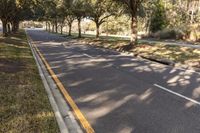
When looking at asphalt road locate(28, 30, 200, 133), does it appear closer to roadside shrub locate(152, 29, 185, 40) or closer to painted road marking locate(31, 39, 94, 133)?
painted road marking locate(31, 39, 94, 133)

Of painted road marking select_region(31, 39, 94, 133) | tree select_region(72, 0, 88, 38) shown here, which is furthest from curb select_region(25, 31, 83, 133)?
tree select_region(72, 0, 88, 38)

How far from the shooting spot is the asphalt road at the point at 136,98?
6254 mm

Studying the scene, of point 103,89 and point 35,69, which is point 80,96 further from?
point 35,69

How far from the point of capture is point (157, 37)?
44438mm

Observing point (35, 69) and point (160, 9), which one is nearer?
point (35, 69)

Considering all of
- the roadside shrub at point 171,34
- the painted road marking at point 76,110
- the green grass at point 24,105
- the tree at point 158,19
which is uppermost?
the tree at point 158,19

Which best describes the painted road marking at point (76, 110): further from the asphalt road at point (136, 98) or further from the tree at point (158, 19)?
the tree at point (158, 19)

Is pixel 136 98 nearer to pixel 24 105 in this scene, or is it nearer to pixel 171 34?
pixel 24 105

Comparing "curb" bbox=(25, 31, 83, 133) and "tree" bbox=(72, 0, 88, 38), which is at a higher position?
"tree" bbox=(72, 0, 88, 38)

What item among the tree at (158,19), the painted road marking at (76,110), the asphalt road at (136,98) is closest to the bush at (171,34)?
the tree at (158,19)

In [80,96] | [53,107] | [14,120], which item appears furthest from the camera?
[80,96]

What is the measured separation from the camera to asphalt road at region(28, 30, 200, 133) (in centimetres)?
625

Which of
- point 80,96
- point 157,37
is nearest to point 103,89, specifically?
point 80,96

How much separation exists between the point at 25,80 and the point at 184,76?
20.9ft
